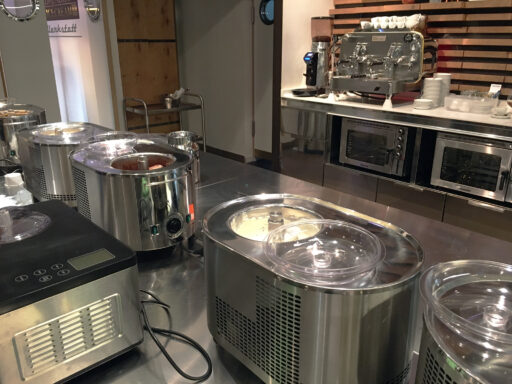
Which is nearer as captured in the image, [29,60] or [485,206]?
[485,206]

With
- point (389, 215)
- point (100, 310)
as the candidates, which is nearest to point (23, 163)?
point (100, 310)

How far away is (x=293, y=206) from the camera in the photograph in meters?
0.87

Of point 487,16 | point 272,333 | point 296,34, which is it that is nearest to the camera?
point 272,333

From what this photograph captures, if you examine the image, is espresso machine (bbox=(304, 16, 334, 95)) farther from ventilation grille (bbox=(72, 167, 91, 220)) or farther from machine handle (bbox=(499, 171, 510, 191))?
ventilation grille (bbox=(72, 167, 91, 220))

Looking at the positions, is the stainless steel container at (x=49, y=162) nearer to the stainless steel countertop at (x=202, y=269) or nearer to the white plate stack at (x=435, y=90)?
the stainless steel countertop at (x=202, y=269)

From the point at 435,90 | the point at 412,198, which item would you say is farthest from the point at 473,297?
the point at 435,90

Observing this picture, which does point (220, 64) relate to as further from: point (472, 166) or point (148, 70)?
point (472, 166)

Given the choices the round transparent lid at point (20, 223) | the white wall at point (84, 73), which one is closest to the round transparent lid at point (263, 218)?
the round transparent lid at point (20, 223)

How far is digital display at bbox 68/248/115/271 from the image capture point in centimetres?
68

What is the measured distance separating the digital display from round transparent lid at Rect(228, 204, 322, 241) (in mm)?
216

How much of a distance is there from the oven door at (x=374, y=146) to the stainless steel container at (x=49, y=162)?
82.8 inches

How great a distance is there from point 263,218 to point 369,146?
2500mm

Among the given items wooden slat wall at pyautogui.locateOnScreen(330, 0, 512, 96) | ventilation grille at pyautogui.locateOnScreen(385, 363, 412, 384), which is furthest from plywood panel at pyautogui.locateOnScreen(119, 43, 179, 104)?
ventilation grille at pyautogui.locateOnScreen(385, 363, 412, 384)

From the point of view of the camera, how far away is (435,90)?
301 cm
